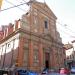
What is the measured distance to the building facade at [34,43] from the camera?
21.1 m

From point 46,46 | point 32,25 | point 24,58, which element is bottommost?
point 24,58

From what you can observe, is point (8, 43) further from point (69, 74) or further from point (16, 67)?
point (69, 74)

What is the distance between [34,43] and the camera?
75.7 ft

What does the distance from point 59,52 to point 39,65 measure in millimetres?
6826

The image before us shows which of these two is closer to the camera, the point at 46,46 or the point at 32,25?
the point at 32,25

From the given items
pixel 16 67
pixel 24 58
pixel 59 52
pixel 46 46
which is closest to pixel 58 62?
pixel 59 52

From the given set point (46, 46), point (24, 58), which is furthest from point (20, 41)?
point (46, 46)

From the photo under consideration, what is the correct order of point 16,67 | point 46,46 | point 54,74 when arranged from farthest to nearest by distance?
point 46,46 → point 16,67 → point 54,74

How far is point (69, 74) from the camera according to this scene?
1823 centimetres

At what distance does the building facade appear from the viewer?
831 inches

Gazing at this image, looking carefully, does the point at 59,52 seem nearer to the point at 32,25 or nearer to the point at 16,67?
the point at 32,25

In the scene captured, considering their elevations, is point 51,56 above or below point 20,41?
below

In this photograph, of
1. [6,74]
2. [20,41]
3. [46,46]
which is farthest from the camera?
[46,46]

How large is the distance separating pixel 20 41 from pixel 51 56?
24.9 ft
